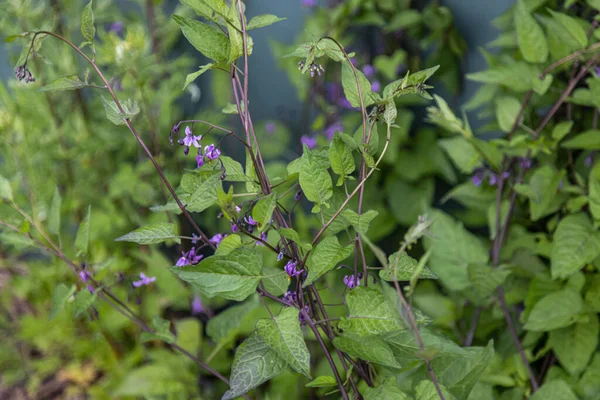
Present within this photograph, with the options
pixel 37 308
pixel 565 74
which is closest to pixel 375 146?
pixel 565 74

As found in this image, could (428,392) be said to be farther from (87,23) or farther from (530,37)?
(530,37)

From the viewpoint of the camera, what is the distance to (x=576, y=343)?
4.07 feet

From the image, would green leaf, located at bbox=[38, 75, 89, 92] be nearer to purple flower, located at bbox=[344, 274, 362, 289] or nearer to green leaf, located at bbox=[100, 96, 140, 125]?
green leaf, located at bbox=[100, 96, 140, 125]

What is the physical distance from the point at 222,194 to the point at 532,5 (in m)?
1.04

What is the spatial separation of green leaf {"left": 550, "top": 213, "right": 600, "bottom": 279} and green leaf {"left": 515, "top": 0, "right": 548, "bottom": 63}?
0.38 metres

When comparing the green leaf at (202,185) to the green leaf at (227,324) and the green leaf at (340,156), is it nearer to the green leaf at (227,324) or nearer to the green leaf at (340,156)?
the green leaf at (340,156)

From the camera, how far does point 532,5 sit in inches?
A: 51.8

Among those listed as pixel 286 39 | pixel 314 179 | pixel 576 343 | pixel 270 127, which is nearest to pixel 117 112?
pixel 314 179

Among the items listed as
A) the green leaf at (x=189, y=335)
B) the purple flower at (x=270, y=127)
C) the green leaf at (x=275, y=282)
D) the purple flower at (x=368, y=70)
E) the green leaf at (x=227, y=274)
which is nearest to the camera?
the green leaf at (x=227, y=274)

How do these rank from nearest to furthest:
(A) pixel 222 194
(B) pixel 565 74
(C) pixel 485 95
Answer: (A) pixel 222 194
(B) pixel 565 74
(C) pixel 485 95

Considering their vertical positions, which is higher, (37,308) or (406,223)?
(406,223)

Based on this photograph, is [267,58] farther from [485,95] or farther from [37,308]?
[37,308]

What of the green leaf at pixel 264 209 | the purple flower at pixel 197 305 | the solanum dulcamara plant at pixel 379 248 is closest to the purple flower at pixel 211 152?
the solanum dulcamara plant at pixel 379 248

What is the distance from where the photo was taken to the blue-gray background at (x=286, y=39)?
1688 millimetres
